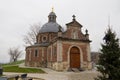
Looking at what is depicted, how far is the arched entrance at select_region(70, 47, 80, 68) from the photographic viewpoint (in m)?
29.6

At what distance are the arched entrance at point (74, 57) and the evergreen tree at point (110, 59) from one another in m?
17.8

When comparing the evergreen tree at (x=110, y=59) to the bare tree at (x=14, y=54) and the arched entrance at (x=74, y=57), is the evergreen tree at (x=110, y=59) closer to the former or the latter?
the arched entrance at (x=74, y=57)

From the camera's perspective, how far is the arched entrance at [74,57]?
29586mm

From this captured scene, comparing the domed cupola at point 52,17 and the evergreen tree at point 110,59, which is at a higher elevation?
the domed cupola at point 52,17

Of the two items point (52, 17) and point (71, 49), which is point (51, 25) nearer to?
point (52, 17)

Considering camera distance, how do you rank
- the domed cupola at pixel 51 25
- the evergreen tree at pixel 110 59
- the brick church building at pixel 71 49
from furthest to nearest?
the domed cupola at pixel 51 25 → the brick church building at pixel 71 49 → the evergreen tree at pixel 110 59

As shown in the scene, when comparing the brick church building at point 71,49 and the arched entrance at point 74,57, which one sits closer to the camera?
the brick church building at point 71,49

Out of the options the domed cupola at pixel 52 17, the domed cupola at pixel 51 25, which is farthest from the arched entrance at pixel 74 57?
the domed cupola at pixel 52 17

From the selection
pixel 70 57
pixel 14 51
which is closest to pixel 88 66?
pixel 70 57

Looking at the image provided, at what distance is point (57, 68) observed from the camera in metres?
28.0

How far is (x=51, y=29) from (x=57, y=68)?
13.3 meters

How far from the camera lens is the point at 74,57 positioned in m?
29.9

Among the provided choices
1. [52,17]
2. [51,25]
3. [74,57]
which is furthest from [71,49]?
[52,17]

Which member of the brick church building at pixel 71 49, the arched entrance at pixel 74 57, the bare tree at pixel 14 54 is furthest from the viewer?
the bare tree at pixel 14 54
